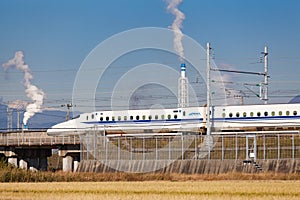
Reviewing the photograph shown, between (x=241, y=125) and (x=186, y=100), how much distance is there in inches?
352

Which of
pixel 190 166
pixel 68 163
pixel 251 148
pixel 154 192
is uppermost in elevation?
pixel 251 148

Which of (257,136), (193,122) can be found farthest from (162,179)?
(193,122)

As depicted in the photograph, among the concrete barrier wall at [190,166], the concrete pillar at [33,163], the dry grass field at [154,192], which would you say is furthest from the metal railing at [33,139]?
the dry grass field at [154,192]

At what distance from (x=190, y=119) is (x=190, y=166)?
2424 cm

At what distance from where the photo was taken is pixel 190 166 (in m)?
57.8

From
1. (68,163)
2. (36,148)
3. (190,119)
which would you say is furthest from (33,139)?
(190,119)

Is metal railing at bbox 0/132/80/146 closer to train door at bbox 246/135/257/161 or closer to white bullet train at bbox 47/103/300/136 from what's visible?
white bullet train at bbox 47/103/300/136

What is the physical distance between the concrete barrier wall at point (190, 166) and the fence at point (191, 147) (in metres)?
0.75

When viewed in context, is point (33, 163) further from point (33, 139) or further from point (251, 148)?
point (251, 148)

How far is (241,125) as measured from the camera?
3093 inches

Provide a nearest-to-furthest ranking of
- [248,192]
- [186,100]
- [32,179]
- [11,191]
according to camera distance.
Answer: [248,192] → [11,191] → [32,179] → [186,100]

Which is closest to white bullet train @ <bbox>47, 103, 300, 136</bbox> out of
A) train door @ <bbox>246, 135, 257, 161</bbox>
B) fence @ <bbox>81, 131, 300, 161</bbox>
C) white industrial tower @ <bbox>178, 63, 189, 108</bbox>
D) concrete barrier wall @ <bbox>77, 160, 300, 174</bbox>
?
white industrial tower @ <bbox>178, 63, 189, 108</bbox>

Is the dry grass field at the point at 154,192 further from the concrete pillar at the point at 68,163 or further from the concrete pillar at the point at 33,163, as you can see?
the concrete pillar at the point at 33,163

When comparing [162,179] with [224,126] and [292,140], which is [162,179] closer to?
[292,140]
